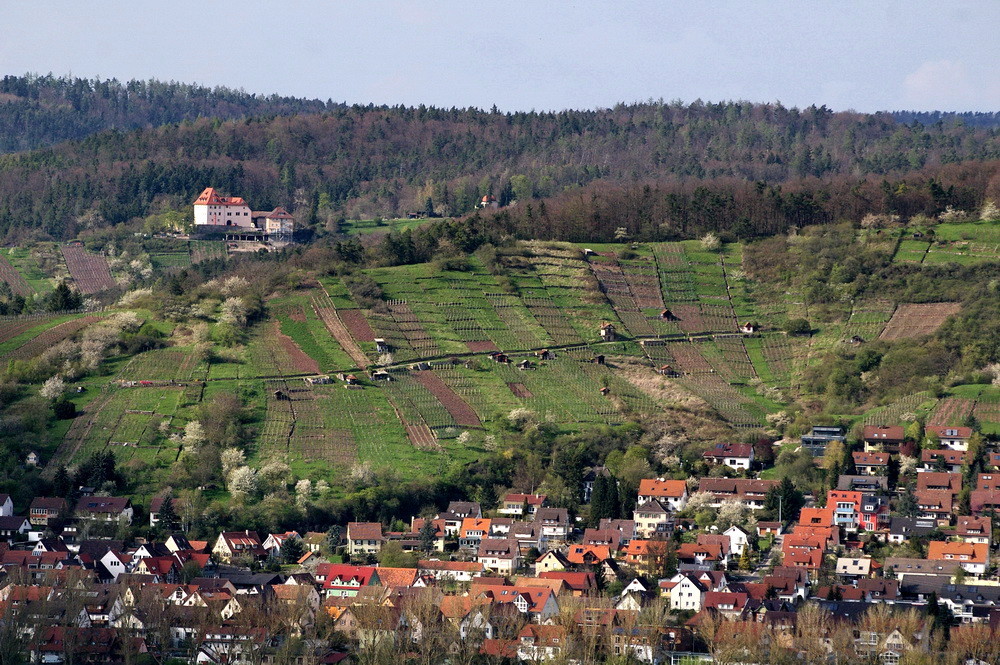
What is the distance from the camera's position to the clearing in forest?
9906 cm

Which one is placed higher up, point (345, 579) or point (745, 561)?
point (745, 561)

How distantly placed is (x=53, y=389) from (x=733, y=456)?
111 ft

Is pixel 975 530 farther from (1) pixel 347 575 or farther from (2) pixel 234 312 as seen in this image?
(2) pixel 234 312

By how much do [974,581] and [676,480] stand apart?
57.0 ft

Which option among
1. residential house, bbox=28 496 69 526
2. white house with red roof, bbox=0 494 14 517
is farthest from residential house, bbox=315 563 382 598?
white house with red roof, bbox=0 494 14 517

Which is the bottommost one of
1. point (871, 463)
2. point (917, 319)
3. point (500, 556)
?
point (500, 556)

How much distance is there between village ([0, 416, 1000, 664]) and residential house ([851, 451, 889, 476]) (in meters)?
0.11

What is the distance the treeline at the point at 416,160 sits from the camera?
154 meters

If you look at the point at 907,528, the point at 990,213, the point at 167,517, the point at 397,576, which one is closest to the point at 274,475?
the point at 167,517

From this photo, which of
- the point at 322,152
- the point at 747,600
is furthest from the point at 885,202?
the point at 322,152

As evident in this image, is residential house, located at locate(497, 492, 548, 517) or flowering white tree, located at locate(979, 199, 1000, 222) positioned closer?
residential house, located at locate(497, 492, 548, 517)

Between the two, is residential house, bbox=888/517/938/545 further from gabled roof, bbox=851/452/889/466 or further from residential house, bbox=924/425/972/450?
residential house, bbox=924/425/972/450

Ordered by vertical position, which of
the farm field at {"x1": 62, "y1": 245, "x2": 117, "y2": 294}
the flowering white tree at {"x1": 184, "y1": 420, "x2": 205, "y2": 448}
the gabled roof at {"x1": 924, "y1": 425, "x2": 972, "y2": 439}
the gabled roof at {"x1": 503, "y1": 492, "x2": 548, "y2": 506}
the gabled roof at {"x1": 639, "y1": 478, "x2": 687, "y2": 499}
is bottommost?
the gabled roof at {"x1": 503, "y1": 492, "x2": 548, "y2": 506}

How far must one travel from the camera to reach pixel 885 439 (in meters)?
83.4
